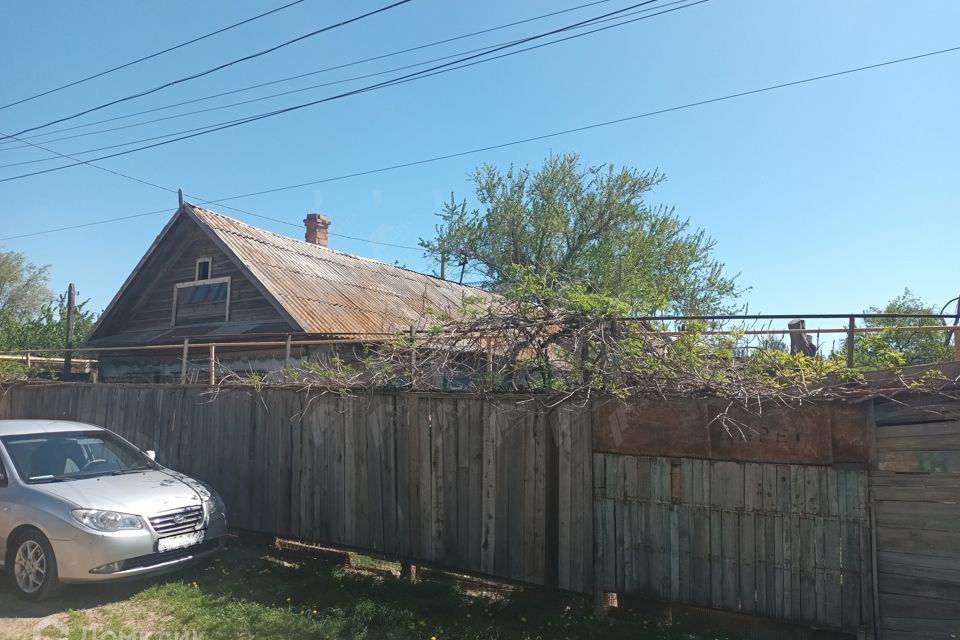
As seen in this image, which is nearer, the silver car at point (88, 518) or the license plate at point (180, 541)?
the silver car at point (88, 518)

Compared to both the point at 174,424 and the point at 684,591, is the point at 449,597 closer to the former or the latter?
the point at 684,591

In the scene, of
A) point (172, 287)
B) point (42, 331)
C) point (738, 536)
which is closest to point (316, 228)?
point (172, 287)

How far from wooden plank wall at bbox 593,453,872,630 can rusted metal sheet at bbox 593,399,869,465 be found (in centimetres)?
8

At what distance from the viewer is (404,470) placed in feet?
20.6

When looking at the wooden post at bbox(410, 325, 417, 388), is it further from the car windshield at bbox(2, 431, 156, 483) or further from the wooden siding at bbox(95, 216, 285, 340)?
the wooden siding at bbox(95, 216, 285, 340)

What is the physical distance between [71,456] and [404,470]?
353cm

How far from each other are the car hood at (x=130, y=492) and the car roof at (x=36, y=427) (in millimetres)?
1107

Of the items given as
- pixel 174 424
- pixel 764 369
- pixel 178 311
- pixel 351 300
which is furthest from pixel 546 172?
pixel 764 369

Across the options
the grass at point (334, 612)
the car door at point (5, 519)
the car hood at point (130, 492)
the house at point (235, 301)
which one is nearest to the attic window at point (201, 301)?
the house at point (235, 301)

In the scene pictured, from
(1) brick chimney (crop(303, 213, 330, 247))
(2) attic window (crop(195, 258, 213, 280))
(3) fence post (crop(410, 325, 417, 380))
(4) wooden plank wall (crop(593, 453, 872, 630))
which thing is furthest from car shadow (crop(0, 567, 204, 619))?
(1) brick chimney (crop(303, 213, 330, 247))

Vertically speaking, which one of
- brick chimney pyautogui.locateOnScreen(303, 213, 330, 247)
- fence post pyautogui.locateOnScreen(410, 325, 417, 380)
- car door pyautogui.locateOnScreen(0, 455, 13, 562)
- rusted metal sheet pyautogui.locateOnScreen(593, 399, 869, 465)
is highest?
brick chimney pyautogui.locateOnScreen(303, 213, 330, 247)

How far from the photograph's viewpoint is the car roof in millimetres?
6805

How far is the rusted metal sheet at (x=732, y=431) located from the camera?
4480 millimetres

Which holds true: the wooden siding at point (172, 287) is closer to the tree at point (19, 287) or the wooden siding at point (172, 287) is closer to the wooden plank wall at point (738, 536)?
the wooden plank wall at point (738, 536)
